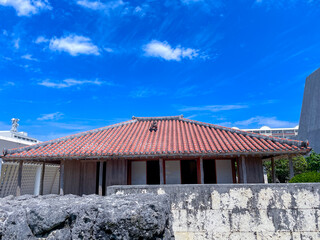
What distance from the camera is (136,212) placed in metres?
2.28

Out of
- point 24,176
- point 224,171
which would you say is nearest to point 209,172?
point 224,171

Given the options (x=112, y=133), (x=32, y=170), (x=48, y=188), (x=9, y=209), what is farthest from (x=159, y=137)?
(x=48, y=188)

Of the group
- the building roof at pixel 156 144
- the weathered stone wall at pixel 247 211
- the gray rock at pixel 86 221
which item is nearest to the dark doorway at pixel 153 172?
the building roof at pixel 156 144

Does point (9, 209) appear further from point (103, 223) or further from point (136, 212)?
point (136, 212)

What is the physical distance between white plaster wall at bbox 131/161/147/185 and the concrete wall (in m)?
34.5

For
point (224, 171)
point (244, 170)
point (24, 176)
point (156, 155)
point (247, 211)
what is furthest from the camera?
point (24, 176)

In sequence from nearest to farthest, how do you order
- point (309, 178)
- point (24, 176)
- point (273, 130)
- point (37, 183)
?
1. point (309, 178)
2. point (24, 176)
3. point (37, 183)
4. point (273, 130)

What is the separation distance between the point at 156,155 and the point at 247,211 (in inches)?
190

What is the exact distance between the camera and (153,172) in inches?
439

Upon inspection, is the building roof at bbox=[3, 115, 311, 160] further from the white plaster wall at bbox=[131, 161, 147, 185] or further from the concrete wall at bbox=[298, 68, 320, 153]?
the concrete wall at bbox=[298, 68, 320, 153]

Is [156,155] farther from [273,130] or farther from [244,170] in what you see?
[273,130]

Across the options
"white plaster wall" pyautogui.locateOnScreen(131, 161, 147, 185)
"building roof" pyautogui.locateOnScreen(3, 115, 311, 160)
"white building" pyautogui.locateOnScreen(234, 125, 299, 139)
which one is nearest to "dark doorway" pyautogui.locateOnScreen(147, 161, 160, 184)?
"white plaster wall" pyautogui.locateOnScreen(131, 161, 147, 185)

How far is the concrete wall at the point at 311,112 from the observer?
35.0 metres

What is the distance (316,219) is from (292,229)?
0.58m
